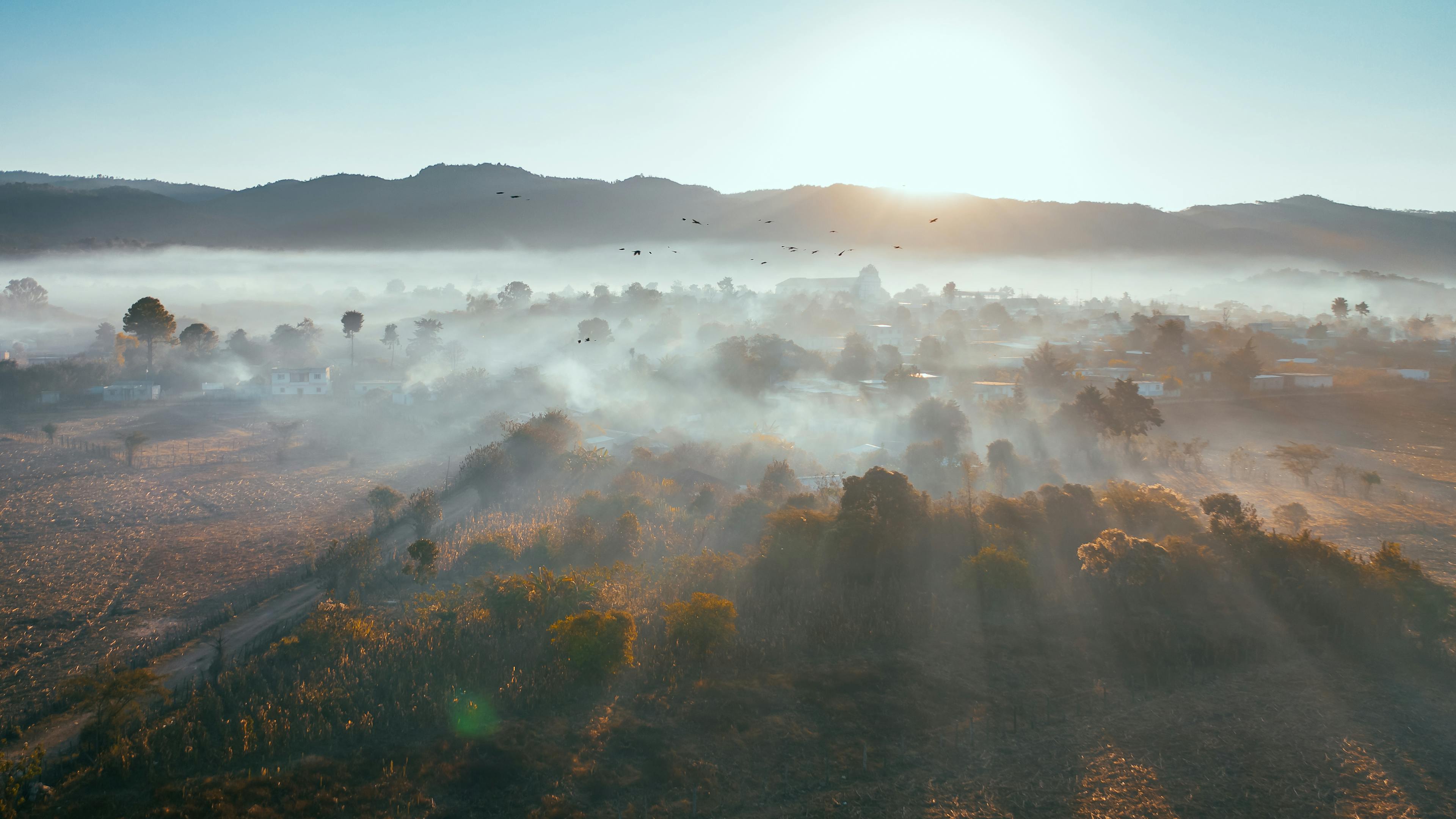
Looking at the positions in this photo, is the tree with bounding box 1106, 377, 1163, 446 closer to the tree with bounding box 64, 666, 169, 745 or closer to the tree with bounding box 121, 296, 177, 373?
the tree with bounding box 64, 666, 169, 745

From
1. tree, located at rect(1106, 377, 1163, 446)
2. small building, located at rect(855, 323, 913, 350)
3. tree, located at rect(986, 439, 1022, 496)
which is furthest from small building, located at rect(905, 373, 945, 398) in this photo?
small building, located at rect(855, 323, 913, 350)

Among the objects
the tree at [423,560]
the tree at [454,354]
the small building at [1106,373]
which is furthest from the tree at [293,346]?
the small building at [1106,373]

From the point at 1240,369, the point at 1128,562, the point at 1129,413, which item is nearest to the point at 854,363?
the point at 1129,413

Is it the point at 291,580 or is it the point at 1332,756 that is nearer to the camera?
the point at 1332,756

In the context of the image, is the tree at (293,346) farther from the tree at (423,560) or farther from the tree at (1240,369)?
the tree at (1240,369)

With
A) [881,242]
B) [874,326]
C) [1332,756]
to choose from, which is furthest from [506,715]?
[881,242]

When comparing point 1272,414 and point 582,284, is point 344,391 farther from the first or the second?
point 582,284
